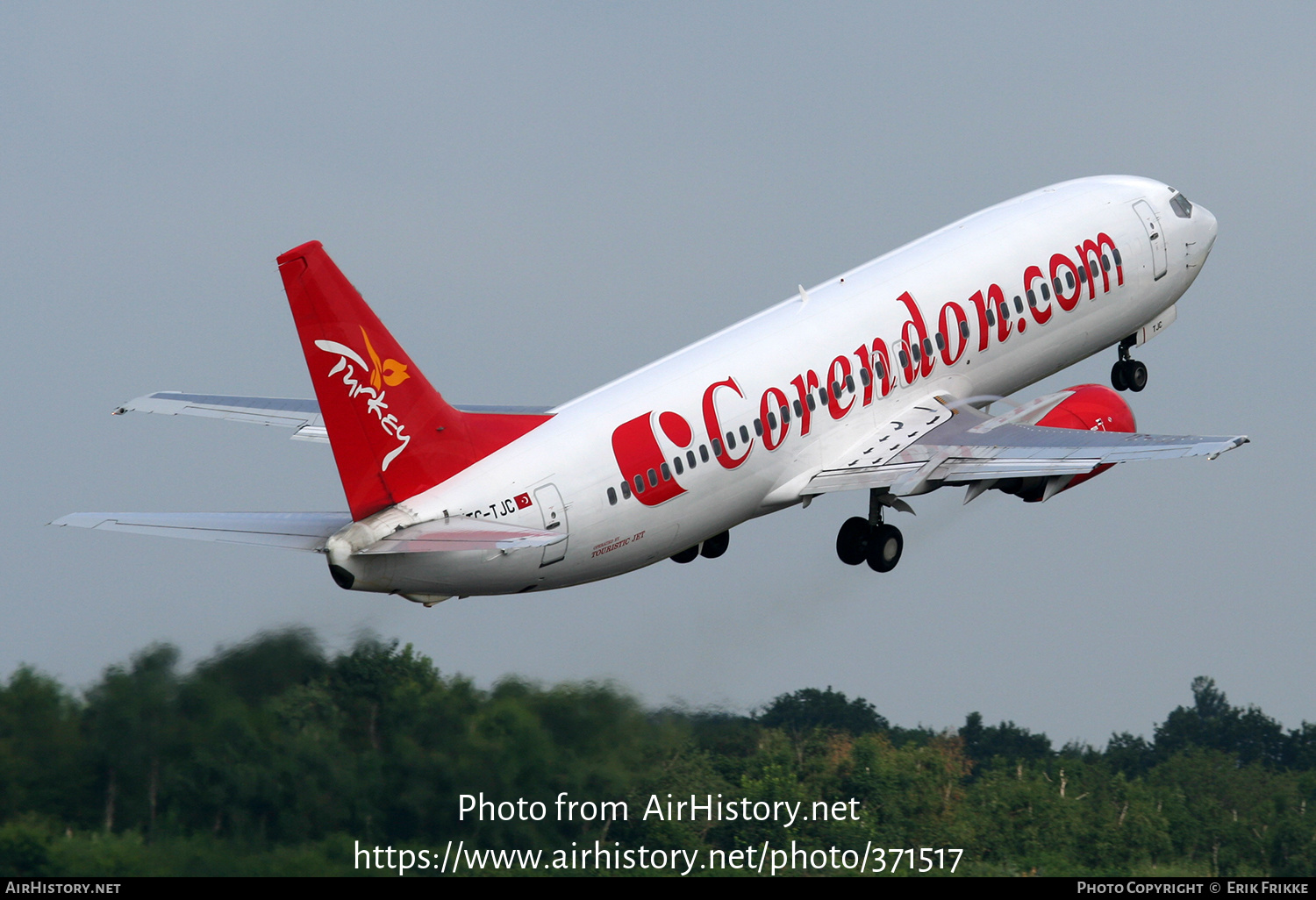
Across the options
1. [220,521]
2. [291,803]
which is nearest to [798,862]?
[291,803]

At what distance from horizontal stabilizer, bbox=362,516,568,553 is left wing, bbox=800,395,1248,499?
7833 mm

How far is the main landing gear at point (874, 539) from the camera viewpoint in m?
41.8

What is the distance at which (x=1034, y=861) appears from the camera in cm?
5853

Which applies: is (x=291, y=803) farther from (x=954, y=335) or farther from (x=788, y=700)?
(x=788, y=700)

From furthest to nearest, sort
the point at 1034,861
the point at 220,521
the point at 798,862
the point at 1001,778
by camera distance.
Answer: the point at 1001,778, the point at 1034,861, the point at 798,862, the point at 220,521

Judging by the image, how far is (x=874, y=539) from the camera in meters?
41.8

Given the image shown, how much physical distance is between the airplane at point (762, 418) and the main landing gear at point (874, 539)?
0.14 feet

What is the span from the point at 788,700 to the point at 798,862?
14.6 m

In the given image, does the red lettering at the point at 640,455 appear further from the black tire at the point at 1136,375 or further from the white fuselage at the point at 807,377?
the black tire at the point at 1136,375

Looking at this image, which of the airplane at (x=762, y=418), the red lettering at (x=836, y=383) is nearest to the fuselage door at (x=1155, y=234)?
the airplane at (x=762, y=418)

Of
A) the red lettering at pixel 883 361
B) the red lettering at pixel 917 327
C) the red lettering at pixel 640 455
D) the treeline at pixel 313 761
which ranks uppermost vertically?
the red lettering at pixel 917 327

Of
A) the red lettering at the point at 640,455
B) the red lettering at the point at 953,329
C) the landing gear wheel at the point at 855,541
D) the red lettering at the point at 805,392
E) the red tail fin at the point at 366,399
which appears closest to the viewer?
the red tail fin at the point at 366,399

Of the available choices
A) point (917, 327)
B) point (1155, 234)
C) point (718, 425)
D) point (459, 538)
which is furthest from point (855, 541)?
point (1155, 234)

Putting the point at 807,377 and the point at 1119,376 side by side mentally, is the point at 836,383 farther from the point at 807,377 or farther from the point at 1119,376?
the point at 1119,376
